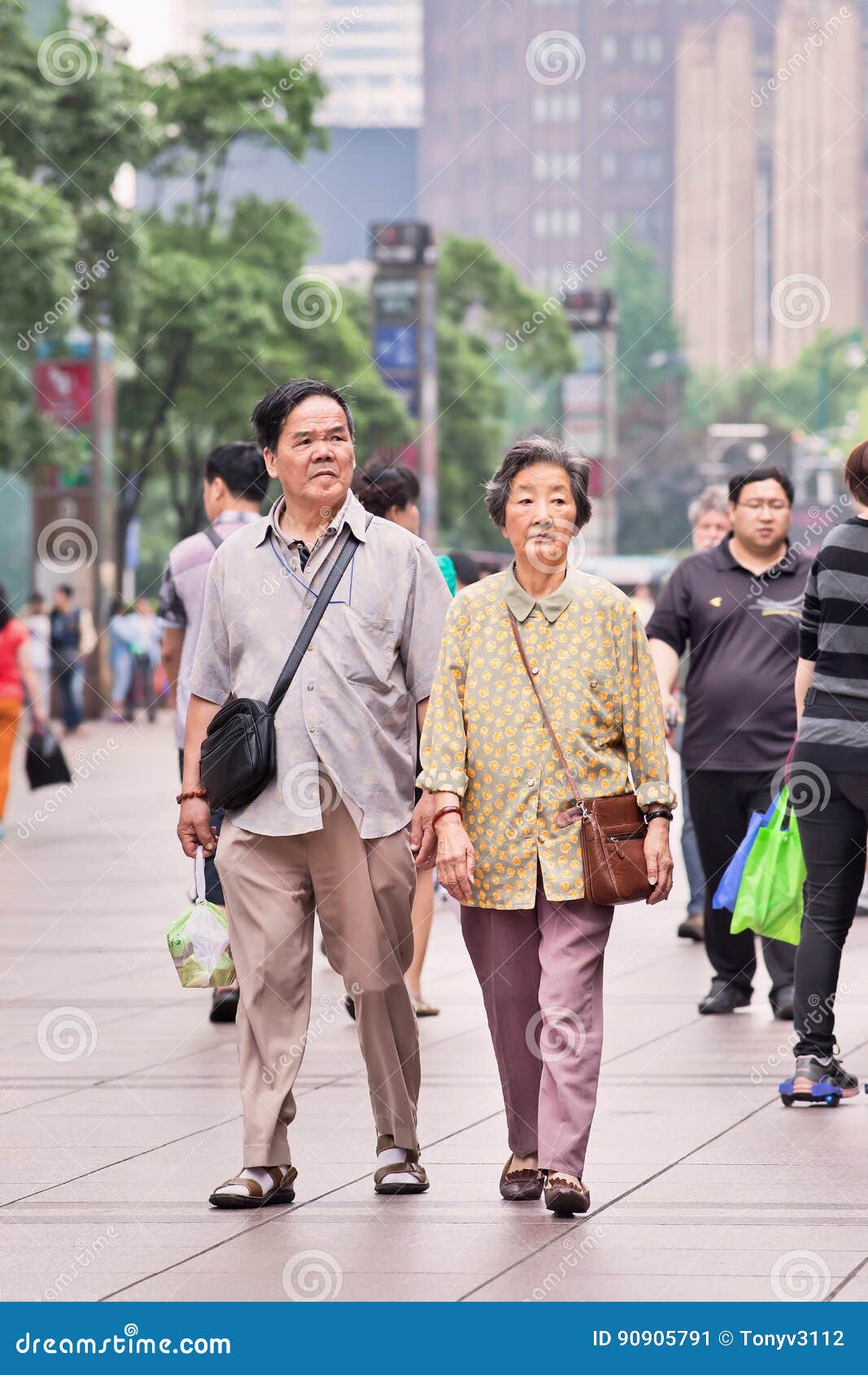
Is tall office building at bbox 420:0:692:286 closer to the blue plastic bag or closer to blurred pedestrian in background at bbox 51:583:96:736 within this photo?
blurred pedestrian in background at bbox 51:583:96:736

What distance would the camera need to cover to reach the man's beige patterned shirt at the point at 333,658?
18.0 feet

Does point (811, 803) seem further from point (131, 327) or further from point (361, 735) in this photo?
point (131, 327)

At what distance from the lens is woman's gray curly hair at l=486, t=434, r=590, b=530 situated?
5.46 m

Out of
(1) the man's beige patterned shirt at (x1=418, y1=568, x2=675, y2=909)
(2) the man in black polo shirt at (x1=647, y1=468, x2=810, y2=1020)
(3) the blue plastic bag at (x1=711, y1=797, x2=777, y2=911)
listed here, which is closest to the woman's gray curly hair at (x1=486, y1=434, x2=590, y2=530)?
(1) the man's beige patterned shirt at (x1=418, y1=568, x2=675, y2=909)

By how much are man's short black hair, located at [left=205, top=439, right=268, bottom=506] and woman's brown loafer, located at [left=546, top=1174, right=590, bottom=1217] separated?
12.1 ft

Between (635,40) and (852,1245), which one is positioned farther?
(635,40)

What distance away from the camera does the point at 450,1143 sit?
6094 millimetres

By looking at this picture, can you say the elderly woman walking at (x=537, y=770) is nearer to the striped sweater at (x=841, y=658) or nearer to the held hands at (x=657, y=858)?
the held hands at (x=657, y=858)

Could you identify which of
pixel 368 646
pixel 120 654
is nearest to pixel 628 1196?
pixel 368 646

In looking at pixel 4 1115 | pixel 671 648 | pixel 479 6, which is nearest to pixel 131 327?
pixel 671 648

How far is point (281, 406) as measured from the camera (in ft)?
18.3

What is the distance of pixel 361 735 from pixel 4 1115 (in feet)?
6.19

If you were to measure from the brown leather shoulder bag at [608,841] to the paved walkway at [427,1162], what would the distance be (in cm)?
71

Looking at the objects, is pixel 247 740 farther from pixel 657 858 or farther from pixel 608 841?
pixel 657 858
